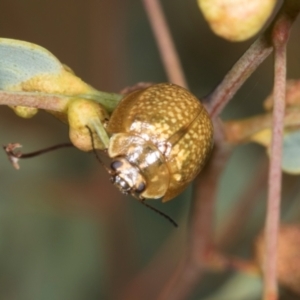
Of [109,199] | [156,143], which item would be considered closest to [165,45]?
[156,143]

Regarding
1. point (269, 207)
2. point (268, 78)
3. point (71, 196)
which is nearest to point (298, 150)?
point (269, 207)

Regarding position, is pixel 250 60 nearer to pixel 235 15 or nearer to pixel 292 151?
pixel 235 15

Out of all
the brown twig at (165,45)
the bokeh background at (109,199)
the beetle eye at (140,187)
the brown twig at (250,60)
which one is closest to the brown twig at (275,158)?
the brown twig at (250,60)

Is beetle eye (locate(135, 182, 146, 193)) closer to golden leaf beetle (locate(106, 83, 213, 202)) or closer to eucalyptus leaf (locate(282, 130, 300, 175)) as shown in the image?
golden leaf beetle (locate(106, 83, 213, 202))

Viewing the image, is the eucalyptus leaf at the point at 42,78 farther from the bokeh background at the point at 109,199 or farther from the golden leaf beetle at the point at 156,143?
the bokeh background at the point at 109,199

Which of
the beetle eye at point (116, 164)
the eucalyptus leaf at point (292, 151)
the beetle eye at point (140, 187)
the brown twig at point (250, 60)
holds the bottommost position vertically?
the eucalyptus leaf at point (292, 151)

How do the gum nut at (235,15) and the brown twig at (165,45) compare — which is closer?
the gum nut at (235,15)

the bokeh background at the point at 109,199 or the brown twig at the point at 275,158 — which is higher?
the brown twig at the point at 275,158
